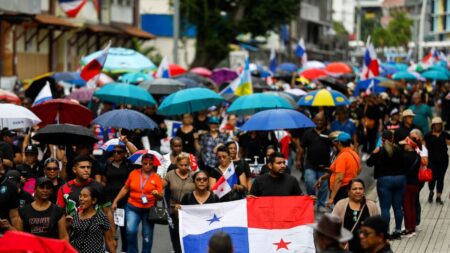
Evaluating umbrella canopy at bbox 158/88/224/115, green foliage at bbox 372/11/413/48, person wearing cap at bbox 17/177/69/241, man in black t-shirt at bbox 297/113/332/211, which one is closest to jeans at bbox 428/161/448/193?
man in black t-shirt at bbox 297/113/332/211

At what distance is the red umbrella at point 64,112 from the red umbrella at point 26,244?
9542 mm

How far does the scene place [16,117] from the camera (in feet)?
57.1

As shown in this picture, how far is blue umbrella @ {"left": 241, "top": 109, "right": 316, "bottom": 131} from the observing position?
61.2 ft

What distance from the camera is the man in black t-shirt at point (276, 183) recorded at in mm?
14227

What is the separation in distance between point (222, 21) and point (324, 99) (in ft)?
127

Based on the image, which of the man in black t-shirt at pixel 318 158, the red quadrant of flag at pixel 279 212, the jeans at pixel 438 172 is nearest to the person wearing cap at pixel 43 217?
the red quadrant of flag at pixel 279 212

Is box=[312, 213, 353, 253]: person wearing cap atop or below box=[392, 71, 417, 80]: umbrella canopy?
atop

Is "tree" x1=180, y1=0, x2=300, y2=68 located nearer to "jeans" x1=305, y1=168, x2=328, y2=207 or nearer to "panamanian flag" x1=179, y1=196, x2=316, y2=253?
"jeans" x1=305, y1=168, x2=328, y2=207

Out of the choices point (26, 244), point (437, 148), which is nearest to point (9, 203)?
point (26, 244)

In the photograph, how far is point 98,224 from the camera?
1234 centimetres

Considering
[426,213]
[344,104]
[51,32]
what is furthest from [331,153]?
[51,32]

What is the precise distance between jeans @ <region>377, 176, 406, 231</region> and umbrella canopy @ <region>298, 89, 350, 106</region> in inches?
278

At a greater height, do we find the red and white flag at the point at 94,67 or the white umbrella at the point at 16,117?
the red and white flag at the point at 94,67

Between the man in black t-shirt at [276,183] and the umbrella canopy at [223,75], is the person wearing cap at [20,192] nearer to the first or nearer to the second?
the man in black t-shirt at [276,183]
